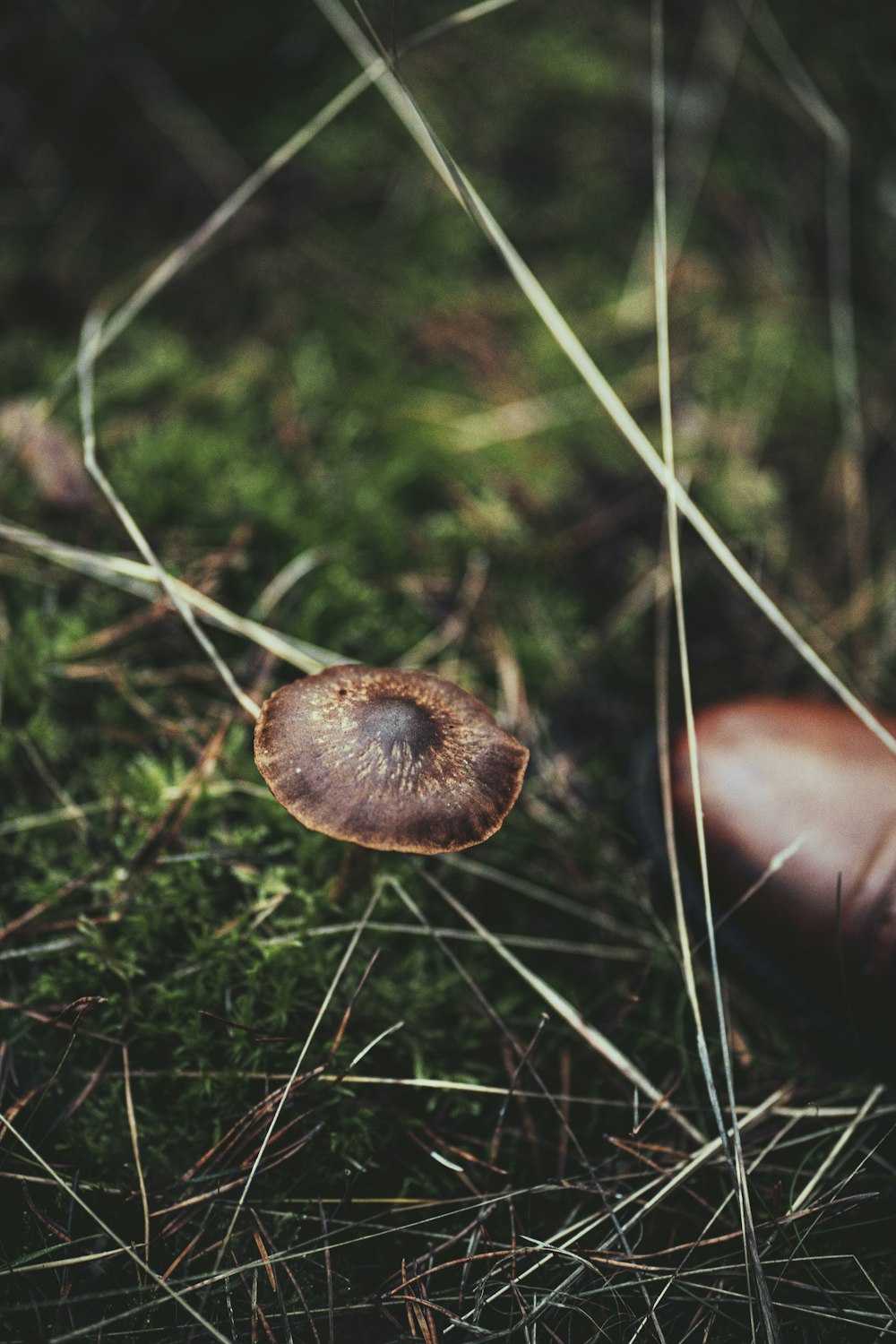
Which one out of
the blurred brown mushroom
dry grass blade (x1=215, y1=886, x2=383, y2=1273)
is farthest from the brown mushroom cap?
the blurred brown mushroom

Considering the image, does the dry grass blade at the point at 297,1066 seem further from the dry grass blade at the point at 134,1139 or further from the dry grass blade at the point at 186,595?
the dry grass blade at the point at 186,595

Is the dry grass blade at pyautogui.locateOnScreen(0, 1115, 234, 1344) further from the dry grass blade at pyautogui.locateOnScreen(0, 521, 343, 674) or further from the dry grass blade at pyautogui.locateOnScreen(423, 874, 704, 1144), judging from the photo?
the dry grass blade at pyautogui.locateOnScreen(0, 521, 343, 674)

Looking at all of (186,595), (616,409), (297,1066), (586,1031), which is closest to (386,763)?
(297,1066)

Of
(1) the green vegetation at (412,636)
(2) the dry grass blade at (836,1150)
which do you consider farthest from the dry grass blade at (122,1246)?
(2) the dry grass blade at (836,1150)

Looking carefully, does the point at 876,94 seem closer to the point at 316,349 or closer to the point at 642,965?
the point at 316,349

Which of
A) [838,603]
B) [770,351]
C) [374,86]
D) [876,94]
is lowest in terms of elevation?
[838,603]

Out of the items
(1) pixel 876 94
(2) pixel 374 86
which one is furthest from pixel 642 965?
(1) pixel 876 94
